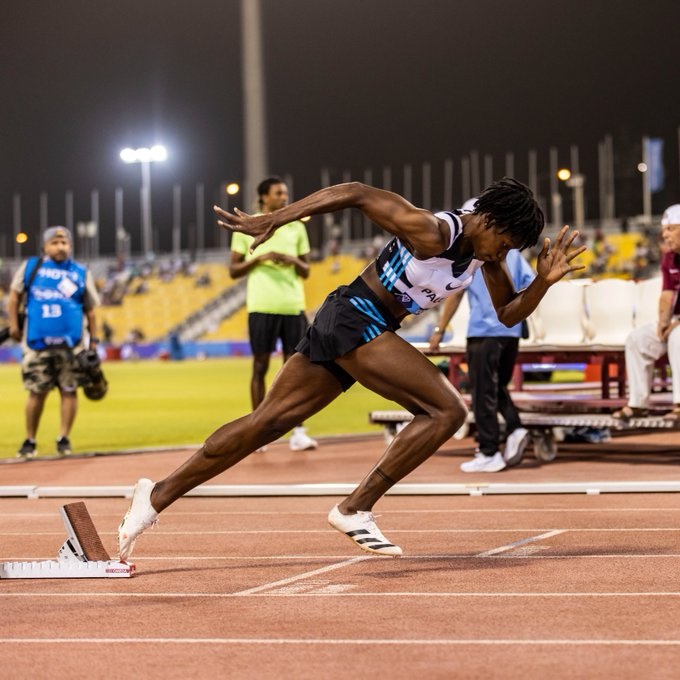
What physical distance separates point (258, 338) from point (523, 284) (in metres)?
2.83

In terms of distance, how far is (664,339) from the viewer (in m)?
11.1

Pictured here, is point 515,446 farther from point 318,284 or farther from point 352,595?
point 318,284

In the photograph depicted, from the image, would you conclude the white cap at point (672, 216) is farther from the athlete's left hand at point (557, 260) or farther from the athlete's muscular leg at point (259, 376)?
the athlete's left hand at point (557, 260)

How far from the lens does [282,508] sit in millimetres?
9086

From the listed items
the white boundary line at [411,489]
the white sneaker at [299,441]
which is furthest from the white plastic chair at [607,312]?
the white boundary line at [411,489]

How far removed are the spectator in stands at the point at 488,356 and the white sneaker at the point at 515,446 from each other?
0.02 m

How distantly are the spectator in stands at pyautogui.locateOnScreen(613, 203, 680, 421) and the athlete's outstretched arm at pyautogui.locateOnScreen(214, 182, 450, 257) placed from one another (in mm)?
4831

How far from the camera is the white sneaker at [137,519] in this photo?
6.45m

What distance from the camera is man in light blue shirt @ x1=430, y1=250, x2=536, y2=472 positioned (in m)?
11.2

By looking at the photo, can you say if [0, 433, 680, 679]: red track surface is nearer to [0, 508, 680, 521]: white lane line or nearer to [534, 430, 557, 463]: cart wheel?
[0, 508, 680, 521]: white lane line

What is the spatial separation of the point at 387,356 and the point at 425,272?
445mm

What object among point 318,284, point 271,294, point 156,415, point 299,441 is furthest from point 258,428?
point 318,284

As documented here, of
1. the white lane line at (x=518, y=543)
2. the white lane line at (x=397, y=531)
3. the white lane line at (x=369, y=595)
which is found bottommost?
the white lane line at (x=397, y=531)

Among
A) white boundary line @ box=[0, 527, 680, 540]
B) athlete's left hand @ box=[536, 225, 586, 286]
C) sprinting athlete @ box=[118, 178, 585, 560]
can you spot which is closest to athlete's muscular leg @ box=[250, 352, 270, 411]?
white boundary line @ box=[0, 527, 680, 540]
